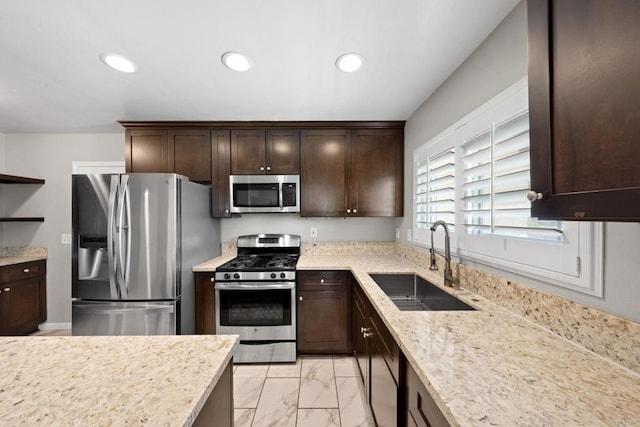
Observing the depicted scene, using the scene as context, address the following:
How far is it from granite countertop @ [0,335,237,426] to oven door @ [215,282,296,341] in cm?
133

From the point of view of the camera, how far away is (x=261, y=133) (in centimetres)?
266

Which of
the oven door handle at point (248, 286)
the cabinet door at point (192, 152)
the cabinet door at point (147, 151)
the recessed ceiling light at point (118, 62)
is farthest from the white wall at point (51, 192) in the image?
the oven door handle at point (248, 286)

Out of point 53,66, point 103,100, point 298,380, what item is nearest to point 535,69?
point 298,380

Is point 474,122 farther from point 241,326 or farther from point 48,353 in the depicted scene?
point 241,326

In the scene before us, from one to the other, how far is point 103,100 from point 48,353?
2.16m

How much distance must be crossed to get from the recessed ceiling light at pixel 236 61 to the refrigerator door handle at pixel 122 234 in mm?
1286

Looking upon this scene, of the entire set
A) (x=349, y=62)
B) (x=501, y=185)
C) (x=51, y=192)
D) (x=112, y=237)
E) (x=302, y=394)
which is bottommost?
(x=302, y=394)

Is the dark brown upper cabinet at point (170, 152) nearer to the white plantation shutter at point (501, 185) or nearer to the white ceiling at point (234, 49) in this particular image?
the white ceiling at point (234, 49)

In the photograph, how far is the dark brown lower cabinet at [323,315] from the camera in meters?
2.33

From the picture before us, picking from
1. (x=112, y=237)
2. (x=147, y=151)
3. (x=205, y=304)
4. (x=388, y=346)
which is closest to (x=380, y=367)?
(x=388, y=346)

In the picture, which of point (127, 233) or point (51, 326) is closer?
point (127, 233)

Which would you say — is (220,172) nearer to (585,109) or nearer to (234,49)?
(234,49)

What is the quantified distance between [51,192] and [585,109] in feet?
15.2

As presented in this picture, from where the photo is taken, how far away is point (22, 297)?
9.09ft
